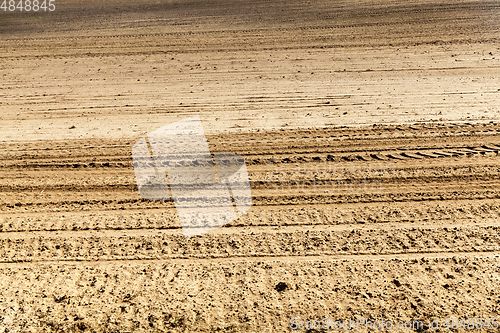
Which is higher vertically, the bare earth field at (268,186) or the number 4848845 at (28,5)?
the number 4848845 at (28,5)

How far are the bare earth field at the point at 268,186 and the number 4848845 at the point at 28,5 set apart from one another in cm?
817

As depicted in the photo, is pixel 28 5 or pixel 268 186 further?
pixel 28 5

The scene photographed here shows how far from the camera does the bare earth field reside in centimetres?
414

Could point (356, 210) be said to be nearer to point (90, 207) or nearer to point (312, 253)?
point (312, 253)

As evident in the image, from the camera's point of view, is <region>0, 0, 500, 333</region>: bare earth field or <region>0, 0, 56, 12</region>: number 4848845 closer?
<region>0, 0, 500, 333</region>: bare earth field

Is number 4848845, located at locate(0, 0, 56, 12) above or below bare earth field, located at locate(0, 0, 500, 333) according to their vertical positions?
above

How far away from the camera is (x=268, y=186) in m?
6.13

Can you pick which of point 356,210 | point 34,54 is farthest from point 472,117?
point 34,54

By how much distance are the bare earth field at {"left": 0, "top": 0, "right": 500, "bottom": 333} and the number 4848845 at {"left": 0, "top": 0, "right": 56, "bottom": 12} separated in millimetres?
8168

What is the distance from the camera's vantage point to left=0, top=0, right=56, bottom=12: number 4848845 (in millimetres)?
19422

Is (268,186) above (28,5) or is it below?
below

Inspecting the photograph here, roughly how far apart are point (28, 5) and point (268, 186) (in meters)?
20.9

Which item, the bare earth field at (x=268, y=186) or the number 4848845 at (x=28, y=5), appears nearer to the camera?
the bare earth field at (x=268, y=186)

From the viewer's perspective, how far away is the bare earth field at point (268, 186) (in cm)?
414
